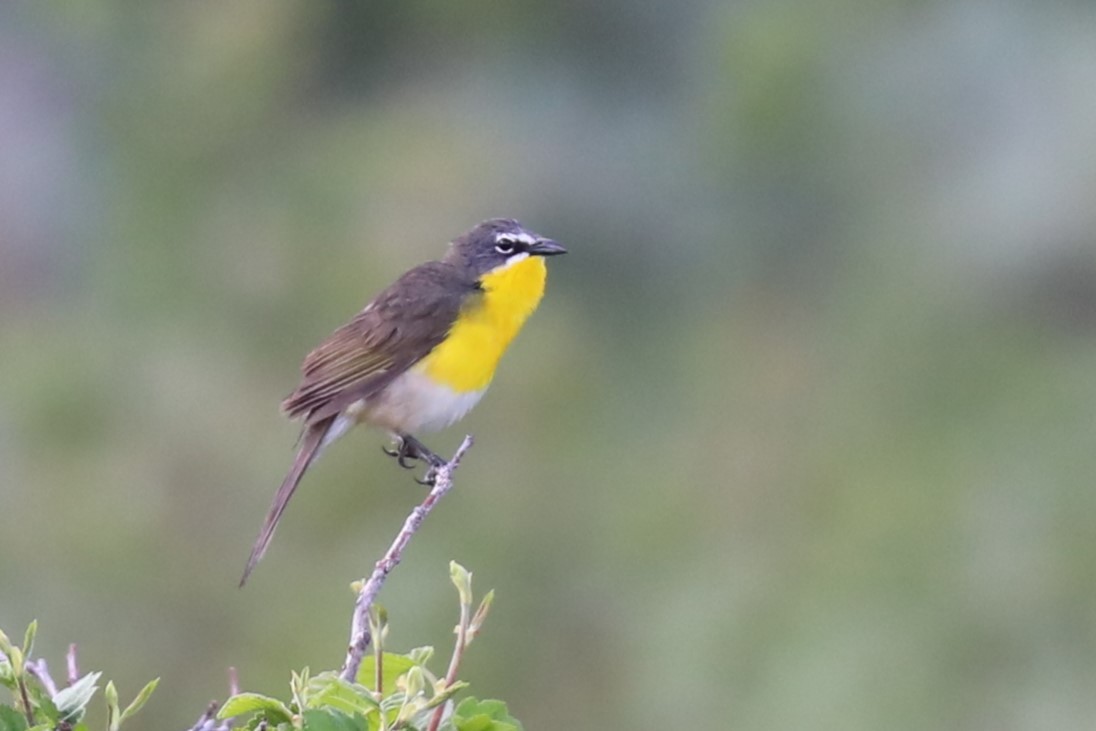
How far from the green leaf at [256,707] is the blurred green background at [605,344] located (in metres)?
4.03

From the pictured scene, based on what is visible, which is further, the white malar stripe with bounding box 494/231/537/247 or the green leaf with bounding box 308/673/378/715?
the white malar stripe with bounding box 494/231/537/247

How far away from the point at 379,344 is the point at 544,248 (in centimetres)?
37

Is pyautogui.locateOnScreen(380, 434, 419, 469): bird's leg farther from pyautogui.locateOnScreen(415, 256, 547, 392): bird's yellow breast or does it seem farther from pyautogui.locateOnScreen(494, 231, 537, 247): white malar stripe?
pyautogui.locateOnScreen(494, 231, 537, 247): white malar stripe

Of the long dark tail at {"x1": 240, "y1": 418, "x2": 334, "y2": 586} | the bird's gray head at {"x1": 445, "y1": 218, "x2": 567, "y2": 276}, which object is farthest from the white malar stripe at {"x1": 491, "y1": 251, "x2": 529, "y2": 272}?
the long dark tail at {"x1": 240, "y1": 418, "x2": 334, "y2": 586}

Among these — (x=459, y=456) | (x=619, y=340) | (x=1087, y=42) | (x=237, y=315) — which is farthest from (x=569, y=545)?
(x=459, y=456)

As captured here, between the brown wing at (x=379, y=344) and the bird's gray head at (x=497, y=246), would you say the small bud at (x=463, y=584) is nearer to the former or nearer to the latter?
the brown wing at (x=379, y=344)

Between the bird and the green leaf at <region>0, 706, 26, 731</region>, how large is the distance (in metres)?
1.87

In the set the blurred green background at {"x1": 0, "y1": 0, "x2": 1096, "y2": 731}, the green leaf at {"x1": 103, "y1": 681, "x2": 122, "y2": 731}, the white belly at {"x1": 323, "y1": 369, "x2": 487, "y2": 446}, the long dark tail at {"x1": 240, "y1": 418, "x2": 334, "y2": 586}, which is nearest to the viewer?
the green leaf at {"x1": 103, "y1": 681, "x2": 122, "y2": 731}

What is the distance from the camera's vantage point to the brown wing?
11.2 feet

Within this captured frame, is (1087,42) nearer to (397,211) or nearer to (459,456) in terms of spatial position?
(397,211)

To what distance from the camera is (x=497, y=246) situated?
3717 mm

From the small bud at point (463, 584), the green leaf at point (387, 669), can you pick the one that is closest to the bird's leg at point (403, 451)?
the green leaf at point (387, 669)

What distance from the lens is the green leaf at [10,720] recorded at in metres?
1.45

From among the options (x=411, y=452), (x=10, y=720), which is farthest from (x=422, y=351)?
(x=10, y=720)
